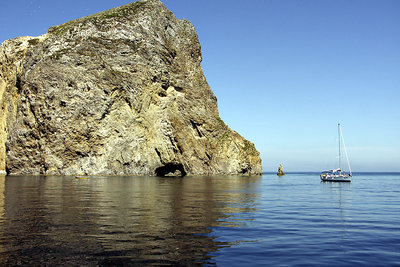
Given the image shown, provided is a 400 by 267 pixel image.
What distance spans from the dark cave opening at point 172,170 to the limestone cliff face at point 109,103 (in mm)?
355

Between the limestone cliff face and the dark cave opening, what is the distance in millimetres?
355

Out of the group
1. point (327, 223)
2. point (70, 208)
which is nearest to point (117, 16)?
point (70, 208)

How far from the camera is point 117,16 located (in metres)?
102

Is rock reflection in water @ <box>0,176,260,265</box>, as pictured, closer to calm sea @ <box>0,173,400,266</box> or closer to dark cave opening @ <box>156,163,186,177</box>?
calm sea @ <box>0,173,400,266</box>

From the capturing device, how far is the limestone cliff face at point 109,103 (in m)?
88.0

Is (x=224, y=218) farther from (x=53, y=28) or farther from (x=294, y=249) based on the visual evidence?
(x=53, y=28)

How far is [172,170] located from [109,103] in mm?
32424

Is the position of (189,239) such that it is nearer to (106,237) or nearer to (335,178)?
(106,237)

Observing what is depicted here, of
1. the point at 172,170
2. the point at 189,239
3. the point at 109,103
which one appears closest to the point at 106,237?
the point at 189,239

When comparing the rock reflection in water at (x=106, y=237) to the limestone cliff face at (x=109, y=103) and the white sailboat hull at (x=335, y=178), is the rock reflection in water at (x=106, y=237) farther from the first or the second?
the limestone cliff face at (x=109, y=103)

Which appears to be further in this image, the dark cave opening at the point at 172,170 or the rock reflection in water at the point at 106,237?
the dark cave opening at the point at 172,170

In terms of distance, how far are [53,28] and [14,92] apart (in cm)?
2454

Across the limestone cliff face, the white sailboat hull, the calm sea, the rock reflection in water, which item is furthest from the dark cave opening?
the rock reflection in water

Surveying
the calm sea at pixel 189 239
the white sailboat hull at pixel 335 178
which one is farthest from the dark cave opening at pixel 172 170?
the calm sea at pixel 189 239
